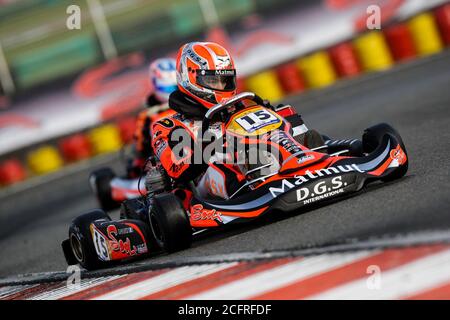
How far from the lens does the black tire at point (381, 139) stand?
5.89 metres

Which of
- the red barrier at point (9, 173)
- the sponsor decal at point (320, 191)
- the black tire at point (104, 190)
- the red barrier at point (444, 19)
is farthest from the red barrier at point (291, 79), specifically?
the sponsor decal at point (320, 191)

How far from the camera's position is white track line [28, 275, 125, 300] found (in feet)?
17.7

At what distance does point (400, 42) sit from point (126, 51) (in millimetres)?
4385

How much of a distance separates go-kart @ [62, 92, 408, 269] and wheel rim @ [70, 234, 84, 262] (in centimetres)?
1

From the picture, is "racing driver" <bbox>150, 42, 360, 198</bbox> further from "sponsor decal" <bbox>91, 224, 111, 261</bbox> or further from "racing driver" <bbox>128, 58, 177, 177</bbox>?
"racing driver" <bbox>128, 58, 177, 177</bbox>

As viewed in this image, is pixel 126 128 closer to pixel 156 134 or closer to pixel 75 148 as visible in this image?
pixel 75 148

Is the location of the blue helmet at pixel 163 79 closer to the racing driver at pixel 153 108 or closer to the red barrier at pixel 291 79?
the racing driver at pixel 153 108

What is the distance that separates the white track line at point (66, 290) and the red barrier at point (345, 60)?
425 inches

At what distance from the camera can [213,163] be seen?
6.11 m

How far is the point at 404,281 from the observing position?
3539 mm

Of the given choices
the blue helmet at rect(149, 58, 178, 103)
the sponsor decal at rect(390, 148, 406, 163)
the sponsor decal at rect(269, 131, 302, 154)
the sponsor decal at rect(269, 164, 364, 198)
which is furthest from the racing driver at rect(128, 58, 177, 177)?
the sponsor decal at rect(269, 164, 364, 198)

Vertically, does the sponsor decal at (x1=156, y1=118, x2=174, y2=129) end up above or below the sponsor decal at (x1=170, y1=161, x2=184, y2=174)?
above
